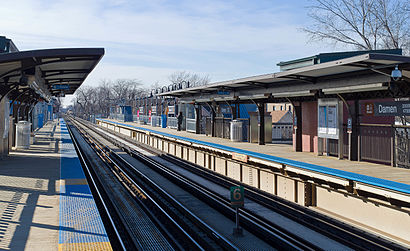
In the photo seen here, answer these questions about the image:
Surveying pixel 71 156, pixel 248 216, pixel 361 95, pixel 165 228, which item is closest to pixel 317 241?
pixel 248 216

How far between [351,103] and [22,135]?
23.3 m

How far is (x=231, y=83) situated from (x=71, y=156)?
11.7m

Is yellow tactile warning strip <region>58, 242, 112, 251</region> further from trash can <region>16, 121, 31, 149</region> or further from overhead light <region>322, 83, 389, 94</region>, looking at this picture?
trash can <region>16, 121, 31, 149</region>

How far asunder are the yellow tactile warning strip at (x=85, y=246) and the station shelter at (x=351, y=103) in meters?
8.15

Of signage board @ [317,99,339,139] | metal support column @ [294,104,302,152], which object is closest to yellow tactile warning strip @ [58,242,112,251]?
signage board @ [317,99,339,139]

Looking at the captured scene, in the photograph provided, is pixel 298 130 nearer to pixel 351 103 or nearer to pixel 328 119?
pixel 328 119

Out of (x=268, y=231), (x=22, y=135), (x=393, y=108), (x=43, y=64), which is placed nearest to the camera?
(x=268, y=231)

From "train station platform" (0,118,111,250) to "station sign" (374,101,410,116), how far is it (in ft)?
30.9

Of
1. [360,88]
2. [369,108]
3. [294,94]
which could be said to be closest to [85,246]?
[360,88]

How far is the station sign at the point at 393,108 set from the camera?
10984 millimetres

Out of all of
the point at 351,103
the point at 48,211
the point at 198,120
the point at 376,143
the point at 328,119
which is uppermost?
the point at 351,103

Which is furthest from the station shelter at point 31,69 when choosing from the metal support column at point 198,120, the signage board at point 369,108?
the metal support column at point 198,120

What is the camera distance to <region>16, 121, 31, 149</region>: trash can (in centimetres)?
2628

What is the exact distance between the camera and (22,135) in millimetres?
26500
